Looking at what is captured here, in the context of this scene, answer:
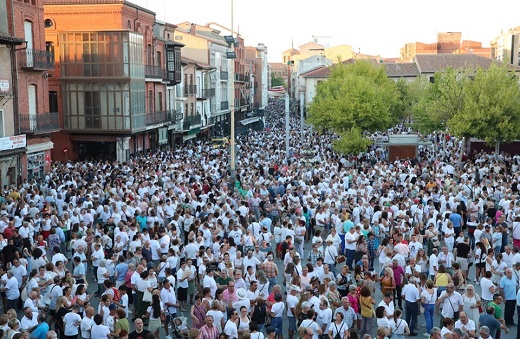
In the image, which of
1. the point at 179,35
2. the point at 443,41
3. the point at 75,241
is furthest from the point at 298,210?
the point at 443,41

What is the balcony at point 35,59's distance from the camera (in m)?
28.5

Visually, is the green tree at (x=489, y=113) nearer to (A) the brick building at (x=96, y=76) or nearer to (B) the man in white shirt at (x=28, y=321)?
(A) the brick building at (x=96, y=76)

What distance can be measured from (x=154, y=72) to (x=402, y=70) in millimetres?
48706

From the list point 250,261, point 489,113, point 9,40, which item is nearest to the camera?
point 250,261

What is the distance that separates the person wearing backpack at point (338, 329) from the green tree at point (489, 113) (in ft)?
89.7

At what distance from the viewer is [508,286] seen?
12352mm

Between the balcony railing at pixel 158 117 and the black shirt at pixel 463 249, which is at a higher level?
the balcony railing at pixel 158 117

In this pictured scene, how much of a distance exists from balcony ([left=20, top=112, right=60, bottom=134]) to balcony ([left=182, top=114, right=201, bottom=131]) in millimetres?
19676

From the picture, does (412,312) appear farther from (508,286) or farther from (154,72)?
(154,72)

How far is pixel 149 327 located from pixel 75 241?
4.34m

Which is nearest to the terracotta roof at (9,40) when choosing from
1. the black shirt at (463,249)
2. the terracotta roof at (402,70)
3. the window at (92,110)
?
the window at (92,110)

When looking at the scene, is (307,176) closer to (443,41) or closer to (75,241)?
(75,241)

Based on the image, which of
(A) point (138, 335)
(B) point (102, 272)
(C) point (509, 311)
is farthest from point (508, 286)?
(B) point (102, 272)

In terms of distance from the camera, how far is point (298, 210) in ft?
60.1
